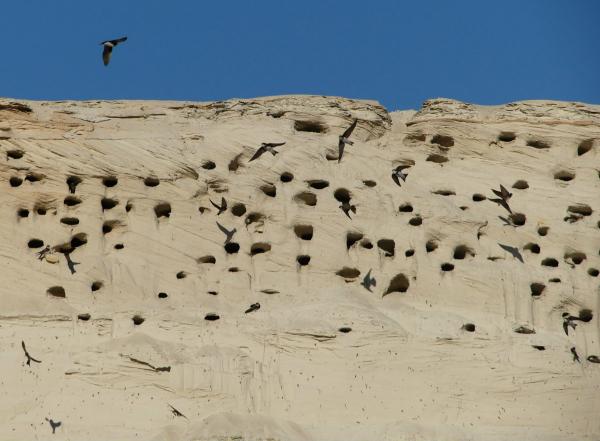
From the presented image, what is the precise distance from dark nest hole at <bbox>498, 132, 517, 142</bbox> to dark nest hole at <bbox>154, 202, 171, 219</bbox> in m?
5.09

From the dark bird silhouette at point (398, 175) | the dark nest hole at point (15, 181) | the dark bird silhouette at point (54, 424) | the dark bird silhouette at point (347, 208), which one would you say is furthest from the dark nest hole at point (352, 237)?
the dark bird silhouette at point (54, 424)

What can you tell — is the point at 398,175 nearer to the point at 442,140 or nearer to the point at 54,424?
the point at 442,140

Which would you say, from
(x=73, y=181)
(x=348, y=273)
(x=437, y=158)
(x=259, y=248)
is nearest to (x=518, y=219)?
(x=437, y=158)

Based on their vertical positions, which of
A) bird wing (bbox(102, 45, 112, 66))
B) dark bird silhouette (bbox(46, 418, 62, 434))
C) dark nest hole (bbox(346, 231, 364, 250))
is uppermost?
bird wing (bbox(102, 45, 112, 66))

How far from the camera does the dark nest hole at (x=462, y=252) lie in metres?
24.8

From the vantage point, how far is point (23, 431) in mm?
21594

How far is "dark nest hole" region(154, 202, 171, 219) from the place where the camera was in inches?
961

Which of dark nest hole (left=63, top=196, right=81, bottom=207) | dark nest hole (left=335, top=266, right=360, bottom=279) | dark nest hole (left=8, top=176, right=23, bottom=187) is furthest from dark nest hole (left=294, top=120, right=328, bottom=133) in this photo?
dark nest hole (left=8, top=176, right=23, bottom=187)

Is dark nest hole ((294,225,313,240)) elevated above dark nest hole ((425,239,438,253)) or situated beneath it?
elevated above

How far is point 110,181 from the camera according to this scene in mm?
24547

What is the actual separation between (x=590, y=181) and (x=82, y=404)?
8334 mm

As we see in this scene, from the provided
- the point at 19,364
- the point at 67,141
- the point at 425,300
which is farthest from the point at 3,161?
the point at 425,300

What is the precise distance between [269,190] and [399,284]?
7.25ft

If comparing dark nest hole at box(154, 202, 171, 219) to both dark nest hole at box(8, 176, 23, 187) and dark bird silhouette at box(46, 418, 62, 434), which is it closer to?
dark nest hole at box(8, 176, 23, 187)
